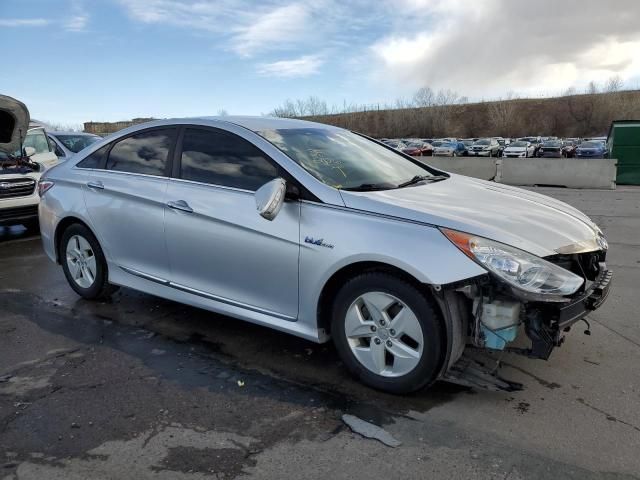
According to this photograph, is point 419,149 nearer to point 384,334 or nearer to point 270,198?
point 270,198

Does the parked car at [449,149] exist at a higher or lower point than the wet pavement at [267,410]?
higher

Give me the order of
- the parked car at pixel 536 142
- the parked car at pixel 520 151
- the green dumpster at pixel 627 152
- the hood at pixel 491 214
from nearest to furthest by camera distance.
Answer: the hood at pixel 491 214, the green dumpster at pixel 627 152, the parked car at pixel 520 151, the parked car at pixel 536 142

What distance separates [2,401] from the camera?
3.26 metres

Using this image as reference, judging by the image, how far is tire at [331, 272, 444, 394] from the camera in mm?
2979

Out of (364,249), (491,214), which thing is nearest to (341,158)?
(364,249)

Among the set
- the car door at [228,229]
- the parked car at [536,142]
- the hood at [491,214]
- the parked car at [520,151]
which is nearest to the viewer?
the hood at [491,214]

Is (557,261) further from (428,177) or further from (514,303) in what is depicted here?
(428,177)

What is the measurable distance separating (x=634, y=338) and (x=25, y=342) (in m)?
4.65

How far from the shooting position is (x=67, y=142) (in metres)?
11.3

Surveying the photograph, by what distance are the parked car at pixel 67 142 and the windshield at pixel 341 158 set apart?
824cm

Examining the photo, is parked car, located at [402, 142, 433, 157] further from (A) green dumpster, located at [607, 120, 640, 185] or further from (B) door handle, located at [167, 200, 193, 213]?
(B) door handle, located at [167, 200, 193, 213]

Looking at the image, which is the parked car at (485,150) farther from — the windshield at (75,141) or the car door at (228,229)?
the car door at (228,229)

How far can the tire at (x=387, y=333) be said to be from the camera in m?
2.98

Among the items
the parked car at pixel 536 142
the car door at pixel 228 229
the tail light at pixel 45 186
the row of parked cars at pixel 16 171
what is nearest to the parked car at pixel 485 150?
the parked car at pixel 536 142
